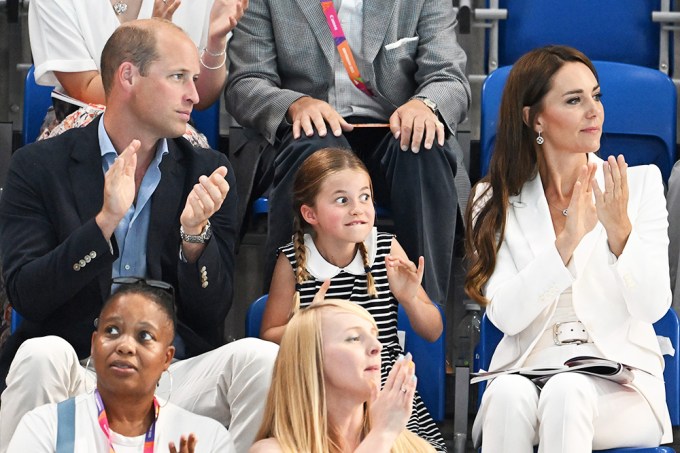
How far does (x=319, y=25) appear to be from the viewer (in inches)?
157

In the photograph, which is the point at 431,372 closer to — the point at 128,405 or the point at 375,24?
the point at 128,405

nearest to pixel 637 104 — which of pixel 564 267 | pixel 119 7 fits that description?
pixel 564 267

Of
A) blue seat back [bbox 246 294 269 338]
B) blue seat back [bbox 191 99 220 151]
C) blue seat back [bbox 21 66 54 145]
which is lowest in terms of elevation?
blue seat back [bbox 246 294 269 338]

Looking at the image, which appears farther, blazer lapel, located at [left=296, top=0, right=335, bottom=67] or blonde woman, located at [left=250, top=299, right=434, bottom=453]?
blazer lapel, located at [left=296, top=0, right=335, bottom=67]

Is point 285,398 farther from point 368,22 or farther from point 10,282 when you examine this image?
point 368,22

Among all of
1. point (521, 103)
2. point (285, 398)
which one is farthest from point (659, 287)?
point (285, 398)

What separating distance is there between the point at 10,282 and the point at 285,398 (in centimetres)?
76

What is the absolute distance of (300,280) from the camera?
3363mm

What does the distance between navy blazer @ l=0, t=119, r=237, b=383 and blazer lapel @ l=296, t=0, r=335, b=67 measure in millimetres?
786

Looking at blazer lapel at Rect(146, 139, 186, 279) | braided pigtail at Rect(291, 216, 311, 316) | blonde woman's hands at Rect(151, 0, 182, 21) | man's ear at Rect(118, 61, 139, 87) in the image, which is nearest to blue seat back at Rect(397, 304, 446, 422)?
braided pigtail at Rect(291, 216, 311, 316)

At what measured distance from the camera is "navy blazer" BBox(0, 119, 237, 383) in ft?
10.2

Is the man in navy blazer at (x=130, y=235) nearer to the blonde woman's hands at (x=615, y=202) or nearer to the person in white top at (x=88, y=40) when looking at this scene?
the person in white top at (x=88, y=40)

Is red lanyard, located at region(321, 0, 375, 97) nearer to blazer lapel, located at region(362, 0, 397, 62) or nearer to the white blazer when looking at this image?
blazer lapel, located at region(362, 0, 397, 62)

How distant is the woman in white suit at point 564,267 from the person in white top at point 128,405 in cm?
71
